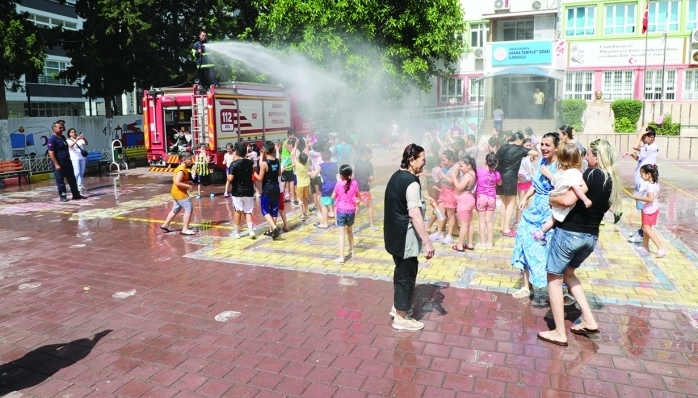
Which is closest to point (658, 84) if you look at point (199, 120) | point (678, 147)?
point (678, 147)

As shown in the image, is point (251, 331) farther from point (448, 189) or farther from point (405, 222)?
point (448, 189)

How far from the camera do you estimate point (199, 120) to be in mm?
15875

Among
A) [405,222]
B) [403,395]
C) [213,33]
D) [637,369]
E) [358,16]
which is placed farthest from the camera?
[213,33]

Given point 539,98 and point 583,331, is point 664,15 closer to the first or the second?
point 539,98

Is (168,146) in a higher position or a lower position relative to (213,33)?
lower

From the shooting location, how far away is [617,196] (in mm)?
8445

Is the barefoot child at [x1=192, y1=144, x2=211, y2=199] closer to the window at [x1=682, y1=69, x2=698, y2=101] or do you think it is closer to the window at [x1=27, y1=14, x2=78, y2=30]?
the window at [x1=682, y1=69, x2=698, y2=101]

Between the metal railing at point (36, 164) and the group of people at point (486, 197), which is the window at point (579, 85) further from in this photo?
the metal railing at point (36, 164)

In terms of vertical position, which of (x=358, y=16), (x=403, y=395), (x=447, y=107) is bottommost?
(x=403, y=395)

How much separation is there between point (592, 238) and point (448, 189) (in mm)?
3849

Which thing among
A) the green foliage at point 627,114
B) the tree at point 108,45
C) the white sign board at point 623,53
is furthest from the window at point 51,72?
the green foliage at point 627,114

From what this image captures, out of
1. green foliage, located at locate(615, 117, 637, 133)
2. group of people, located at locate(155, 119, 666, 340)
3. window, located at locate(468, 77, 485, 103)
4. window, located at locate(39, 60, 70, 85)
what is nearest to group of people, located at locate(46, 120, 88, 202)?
group of people, located at locate(155, 119, 666, 340)

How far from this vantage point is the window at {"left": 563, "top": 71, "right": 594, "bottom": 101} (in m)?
30.4

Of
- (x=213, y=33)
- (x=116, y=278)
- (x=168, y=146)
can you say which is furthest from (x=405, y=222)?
(x=213, y=33)
